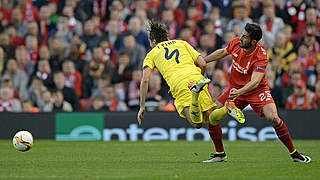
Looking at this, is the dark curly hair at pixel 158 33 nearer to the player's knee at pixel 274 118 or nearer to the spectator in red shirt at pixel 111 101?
the player's knee at pixel 274 118

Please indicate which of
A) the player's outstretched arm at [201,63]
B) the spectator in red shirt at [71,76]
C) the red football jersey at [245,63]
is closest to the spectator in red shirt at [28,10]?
the spectator in red shirt at [71,76]

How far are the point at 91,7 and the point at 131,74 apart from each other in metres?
3.24

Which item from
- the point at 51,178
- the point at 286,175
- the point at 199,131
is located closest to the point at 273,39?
the point at 199,131

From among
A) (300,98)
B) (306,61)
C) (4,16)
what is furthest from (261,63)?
Result: (4,16)

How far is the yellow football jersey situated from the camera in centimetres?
995

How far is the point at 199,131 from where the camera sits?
1664 cm

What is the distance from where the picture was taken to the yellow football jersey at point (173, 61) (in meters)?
9.95

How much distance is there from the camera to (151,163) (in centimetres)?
986

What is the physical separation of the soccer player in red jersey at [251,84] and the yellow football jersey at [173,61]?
0.32m

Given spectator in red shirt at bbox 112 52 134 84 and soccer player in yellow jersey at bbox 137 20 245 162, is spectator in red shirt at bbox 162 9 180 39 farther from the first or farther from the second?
soccer player in yellow jersey at bbox 137 20 245 162

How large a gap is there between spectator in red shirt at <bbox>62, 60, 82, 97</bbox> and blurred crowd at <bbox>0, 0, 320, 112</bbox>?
28 mm

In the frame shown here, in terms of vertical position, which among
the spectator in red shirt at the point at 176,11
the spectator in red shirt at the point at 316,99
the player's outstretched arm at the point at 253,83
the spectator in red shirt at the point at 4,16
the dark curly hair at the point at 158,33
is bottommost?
the player's outstretched arm at the point at 253,83

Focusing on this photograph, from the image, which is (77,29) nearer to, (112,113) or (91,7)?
(91,7)

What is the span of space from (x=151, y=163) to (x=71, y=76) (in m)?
8.46
